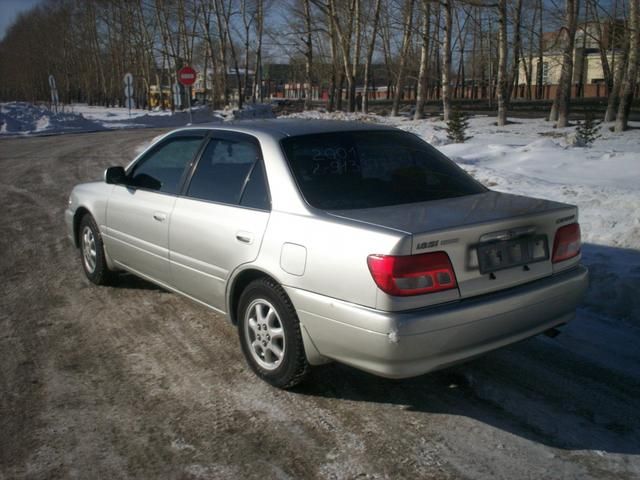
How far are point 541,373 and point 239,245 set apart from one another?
78.9 inches

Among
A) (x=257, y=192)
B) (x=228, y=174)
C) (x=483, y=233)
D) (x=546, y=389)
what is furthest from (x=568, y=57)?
(x=483, y=233)

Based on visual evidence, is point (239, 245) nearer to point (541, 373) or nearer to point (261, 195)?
point (261, 195)

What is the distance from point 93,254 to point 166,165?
1.41 metres

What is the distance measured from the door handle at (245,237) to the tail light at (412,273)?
0.91 meters

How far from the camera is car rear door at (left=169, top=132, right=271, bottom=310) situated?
3.73 metres

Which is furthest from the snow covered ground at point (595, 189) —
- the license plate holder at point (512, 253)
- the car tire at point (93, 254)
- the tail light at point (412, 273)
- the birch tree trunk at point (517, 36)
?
the birch tree trunk at point (517, 36)

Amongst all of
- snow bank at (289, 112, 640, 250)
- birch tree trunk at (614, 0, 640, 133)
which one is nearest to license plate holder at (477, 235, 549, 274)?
snow bank at (289, 112, 640, 250)

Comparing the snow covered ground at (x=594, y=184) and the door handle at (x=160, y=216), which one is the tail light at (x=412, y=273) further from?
the snow covered ground at (x=594, y=184)

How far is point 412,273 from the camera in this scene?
298 cm

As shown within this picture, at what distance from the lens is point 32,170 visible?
13977 millimetres

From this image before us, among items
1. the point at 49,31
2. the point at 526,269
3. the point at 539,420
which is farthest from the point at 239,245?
the point at 49,31

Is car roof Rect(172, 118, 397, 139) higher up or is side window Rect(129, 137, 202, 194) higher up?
car roof Rect(172, 118, 397, 139)

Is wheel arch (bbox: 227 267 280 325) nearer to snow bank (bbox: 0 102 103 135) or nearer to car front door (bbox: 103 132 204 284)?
car front door (bbox: 103 132 204 284)

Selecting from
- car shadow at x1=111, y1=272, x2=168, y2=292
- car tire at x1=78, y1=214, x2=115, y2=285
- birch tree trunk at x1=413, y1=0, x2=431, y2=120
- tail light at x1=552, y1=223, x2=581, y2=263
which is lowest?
car shadow at x1=111, y1=272, x2=168, y2=292
